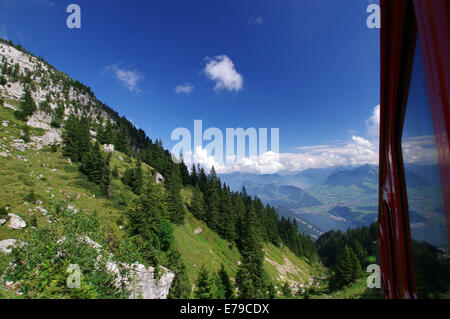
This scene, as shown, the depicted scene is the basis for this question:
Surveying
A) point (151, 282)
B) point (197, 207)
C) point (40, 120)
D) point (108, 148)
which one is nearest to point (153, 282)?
point (151, 282)

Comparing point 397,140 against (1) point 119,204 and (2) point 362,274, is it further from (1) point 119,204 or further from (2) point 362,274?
(2) point 362,274

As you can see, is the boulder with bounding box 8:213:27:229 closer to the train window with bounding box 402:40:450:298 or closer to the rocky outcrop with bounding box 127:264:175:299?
the rocky outcrop with bounding box 127:264:175:299

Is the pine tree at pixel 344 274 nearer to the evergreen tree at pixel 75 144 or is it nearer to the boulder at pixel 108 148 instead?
the evergreen tree at pixel 75 144

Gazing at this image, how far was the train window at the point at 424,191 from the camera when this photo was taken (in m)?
2.57

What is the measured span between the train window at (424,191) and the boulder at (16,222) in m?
25.9

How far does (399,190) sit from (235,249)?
42.9m

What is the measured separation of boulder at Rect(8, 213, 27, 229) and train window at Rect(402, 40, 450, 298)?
25.9 metres

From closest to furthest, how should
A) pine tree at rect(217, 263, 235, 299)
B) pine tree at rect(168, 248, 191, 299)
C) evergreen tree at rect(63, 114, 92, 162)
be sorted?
pine tree at rect(168, 248, 191, 299)
pine tree at rect(217, 263, 235, 299)
evergreen tree at rect(63, 114, 92, 162)

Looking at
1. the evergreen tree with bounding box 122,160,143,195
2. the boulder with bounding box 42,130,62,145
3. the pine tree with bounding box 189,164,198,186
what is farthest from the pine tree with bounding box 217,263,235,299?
the boulder with bounding box 42,130,62,145

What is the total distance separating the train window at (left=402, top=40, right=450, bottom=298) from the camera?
2574mm

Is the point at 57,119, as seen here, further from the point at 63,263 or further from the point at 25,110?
the point at 63,263

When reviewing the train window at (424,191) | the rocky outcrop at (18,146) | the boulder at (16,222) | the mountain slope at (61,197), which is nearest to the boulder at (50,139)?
the mountain slope at (61,197)

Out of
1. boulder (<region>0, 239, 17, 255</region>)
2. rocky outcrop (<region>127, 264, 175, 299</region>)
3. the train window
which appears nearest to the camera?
the train window

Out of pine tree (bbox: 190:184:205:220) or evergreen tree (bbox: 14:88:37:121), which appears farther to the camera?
evergreen tree (bbox: 14:88:37:121)
